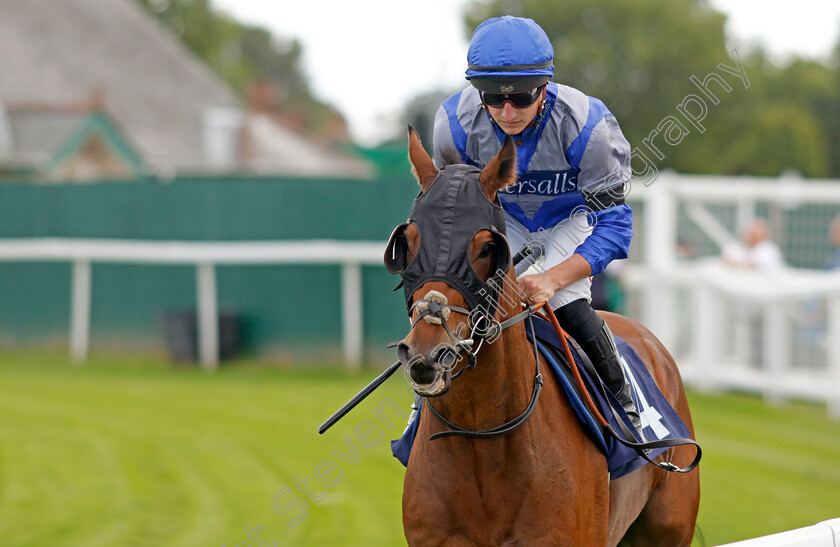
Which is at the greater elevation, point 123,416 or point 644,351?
point 644,351

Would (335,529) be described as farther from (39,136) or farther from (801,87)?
(801,87)

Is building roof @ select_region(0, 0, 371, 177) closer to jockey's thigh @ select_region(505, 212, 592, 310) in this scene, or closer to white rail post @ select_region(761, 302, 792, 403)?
white rail post @ select_region(761, 302, 792, 403)

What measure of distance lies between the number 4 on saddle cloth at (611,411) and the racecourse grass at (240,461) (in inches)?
109

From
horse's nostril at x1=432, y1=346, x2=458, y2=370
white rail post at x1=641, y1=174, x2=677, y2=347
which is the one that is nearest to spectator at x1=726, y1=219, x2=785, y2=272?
white rail post at x1=641, y1=174, x2=677, y2=347

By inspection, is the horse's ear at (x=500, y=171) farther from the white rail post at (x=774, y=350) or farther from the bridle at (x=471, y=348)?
the white rail post at (x=774, y=350)

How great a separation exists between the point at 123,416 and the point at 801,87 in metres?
53.6

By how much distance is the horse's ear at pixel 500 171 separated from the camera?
9.42 ft

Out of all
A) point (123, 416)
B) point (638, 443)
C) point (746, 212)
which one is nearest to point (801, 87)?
point (746, 212)

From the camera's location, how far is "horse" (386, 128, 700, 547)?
266 centimetres

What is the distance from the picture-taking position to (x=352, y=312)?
38.1 ft

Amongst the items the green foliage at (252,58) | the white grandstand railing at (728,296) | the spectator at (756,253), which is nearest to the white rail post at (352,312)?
the white grandstand railing at (728,296)

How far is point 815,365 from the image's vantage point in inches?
403

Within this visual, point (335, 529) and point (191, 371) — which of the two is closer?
point (335, 529)

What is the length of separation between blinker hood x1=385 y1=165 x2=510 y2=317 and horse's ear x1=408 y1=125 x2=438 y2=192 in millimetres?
100
